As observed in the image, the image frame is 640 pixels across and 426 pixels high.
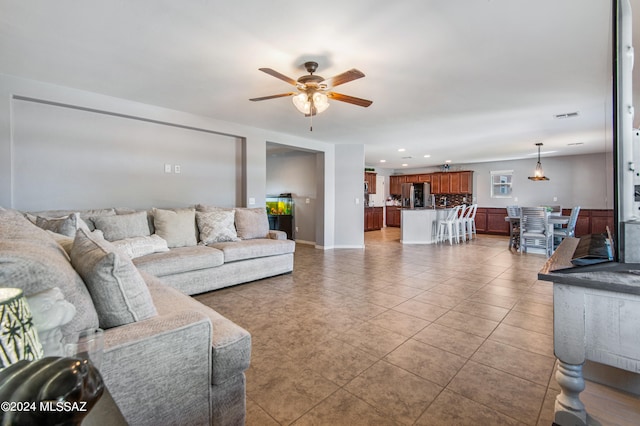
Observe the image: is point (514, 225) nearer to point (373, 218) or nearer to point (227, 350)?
point (373, 218)

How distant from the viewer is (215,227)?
3945 mm

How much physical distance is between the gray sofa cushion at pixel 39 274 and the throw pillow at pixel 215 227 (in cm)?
267

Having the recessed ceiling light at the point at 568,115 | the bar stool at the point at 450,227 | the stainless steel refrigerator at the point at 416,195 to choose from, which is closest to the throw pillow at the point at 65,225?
the recessed ceiling light at the point at 568,115

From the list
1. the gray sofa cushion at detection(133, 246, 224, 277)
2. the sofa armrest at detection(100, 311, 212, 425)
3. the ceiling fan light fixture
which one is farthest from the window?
the sofa armrest at detection(100, 311, 212, 425)

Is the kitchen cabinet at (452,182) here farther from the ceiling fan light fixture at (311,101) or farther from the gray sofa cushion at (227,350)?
the gray sofa cushion at (227,350)

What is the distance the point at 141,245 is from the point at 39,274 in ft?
8.47

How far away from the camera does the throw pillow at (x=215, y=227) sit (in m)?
3.89

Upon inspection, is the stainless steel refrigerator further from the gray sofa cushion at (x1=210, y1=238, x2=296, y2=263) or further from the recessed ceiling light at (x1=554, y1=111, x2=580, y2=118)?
the gray sofa cushion at (x1=210, y1=238, x2=296, y2=263)

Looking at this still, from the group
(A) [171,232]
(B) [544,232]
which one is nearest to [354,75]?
(A) [171,232]

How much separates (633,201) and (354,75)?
74.2 inches

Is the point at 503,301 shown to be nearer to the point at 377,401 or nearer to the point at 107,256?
the point at 377,401

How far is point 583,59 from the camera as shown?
267 cm

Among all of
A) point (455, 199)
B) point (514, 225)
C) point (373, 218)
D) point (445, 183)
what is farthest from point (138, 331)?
point (455, 199)

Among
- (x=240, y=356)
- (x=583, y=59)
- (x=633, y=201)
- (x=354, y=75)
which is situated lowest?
Answer: (x=240, y=356)
